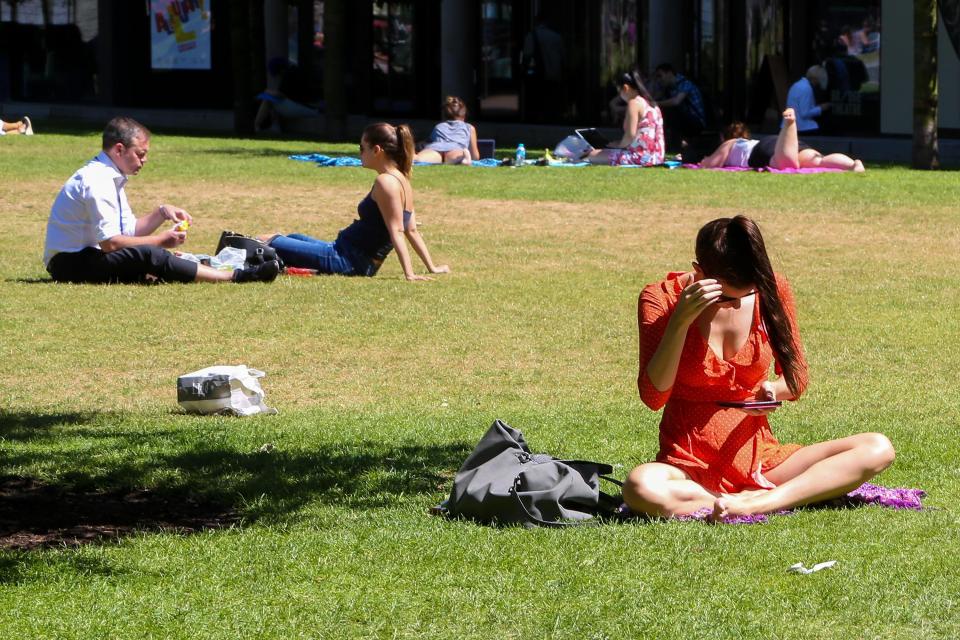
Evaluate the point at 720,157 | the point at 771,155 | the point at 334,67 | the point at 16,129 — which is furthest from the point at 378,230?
the point at 16,129

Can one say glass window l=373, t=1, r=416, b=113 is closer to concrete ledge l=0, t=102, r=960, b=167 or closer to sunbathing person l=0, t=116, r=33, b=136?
concrete ledge l=0, t=102, r=960, b=167

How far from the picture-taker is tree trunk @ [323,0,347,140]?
29.0m

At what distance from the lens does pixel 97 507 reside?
650 centimetres

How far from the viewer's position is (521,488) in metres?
5.91

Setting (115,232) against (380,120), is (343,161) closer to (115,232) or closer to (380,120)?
(380,120)

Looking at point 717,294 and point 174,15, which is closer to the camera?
point 717,294

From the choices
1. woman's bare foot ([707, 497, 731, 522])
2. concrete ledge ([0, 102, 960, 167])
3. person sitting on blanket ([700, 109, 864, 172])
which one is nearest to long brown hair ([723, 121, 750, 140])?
person sitting on blanket ([700, 109, 864, 172])

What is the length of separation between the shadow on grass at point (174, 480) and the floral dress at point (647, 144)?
53.7 feet

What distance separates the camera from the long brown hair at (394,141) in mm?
13289

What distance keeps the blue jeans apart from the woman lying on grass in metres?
7.77

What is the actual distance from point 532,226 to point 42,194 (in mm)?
6442

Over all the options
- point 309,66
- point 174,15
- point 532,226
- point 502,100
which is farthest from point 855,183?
point 174,15

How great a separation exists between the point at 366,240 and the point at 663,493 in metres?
8.02

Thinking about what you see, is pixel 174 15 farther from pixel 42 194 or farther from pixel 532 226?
pixel 532 226
